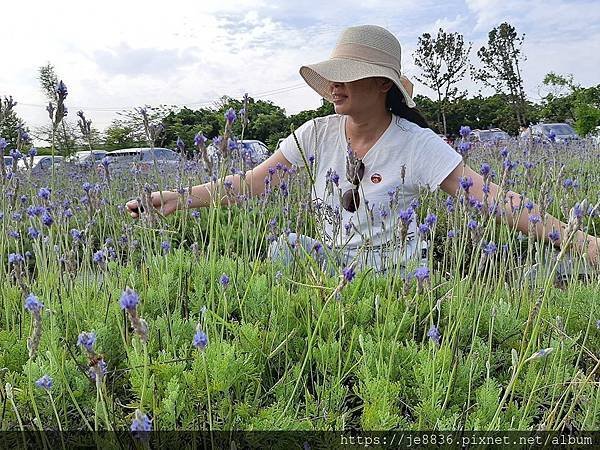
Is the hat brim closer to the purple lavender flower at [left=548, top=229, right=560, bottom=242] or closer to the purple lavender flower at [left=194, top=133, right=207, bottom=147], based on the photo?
the purple lavender flower at [left=548, top=229, right=560, bottom=242]

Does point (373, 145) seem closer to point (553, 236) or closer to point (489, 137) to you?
point (553, 236)

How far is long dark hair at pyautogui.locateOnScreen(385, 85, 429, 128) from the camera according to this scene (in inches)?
109

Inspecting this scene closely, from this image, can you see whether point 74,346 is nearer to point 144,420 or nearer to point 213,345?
point 213,345

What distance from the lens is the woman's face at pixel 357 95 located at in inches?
101

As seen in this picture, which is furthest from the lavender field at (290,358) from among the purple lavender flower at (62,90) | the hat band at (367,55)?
the hat band at (367,55)

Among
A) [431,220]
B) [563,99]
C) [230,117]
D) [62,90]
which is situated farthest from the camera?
[563,99]

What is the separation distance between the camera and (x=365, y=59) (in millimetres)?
2578

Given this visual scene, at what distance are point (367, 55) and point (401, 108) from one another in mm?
359

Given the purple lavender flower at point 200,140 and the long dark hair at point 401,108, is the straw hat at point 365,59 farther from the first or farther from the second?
the purple lavender flower at point 200,140

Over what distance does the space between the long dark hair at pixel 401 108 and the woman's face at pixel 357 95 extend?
0.43 ft

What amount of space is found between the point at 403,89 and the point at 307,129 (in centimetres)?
62

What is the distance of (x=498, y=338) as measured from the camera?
5.17ft

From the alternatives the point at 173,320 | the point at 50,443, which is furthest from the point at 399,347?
the point at 50,443

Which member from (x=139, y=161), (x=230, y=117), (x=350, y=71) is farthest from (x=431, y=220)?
(x=139, y=161)
